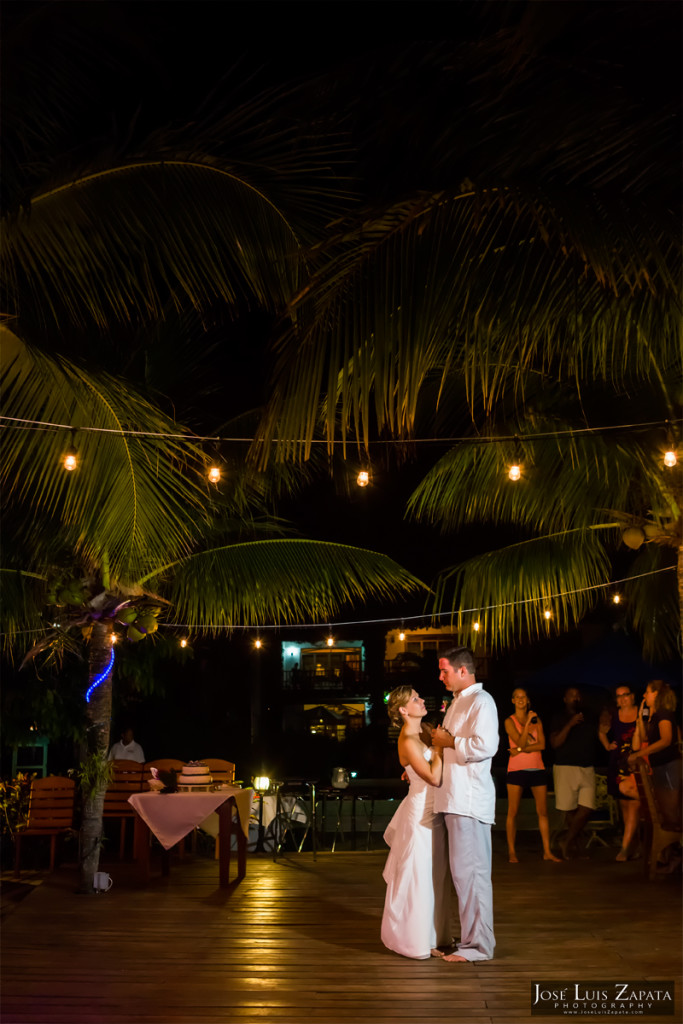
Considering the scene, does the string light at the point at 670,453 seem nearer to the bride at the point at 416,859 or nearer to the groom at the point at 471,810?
the groom at the point at 471,810

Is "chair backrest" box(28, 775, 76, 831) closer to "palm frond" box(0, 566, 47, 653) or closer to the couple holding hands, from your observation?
"palm frond" box(0, 566, 47, 653)

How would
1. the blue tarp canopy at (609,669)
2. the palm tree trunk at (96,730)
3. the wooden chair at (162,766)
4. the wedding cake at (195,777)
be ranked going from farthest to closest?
1. the blue tarp canopy at (609,669)
2. the wooden chair at (162,766)
3. the wedding cake at (195,777)
4. the palm tree trunk at (96,730)

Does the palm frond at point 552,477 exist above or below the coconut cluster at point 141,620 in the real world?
above

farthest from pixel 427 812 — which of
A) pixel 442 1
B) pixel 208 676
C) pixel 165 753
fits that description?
pixel 208 676

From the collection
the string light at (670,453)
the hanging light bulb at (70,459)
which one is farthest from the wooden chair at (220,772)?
the string light at (670,453)

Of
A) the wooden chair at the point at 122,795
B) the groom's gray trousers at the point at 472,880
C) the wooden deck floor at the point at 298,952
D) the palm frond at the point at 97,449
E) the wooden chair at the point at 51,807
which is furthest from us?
the wooden chair at the point at 122,795

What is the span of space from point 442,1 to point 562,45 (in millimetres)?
1050

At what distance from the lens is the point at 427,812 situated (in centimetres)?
605

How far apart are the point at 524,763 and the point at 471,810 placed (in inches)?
172

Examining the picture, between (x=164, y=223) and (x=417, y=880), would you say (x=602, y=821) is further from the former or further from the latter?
(x=164, y=223)

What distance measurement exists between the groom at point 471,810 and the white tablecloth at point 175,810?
3271 mm

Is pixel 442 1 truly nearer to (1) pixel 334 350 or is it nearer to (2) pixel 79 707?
(1) pixel 334 350

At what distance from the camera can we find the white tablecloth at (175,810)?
860 centimetres

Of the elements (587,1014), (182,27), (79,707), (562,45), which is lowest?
(587,1014)
